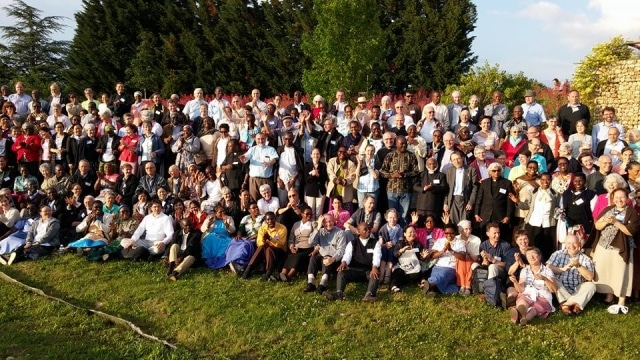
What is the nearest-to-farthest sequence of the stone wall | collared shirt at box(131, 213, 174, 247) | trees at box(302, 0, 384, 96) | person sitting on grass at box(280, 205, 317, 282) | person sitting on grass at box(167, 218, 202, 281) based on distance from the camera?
person sitting on grass at box(280, 205, 317, 282) → person sitting on grass at box(167, 218, 202, 281) → collared shirt at box(131, 213, 174, 247) → the stone wall → trees at box(302, 0, 384, 96)

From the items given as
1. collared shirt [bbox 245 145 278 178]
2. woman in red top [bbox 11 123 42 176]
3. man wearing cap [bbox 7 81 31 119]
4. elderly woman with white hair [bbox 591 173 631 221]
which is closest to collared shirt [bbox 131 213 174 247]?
collared shirt [bbox 245 145 278 178]

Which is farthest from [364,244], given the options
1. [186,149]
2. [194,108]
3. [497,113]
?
[194,108]

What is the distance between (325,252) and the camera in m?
8.42

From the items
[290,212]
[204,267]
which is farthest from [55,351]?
[290,212]

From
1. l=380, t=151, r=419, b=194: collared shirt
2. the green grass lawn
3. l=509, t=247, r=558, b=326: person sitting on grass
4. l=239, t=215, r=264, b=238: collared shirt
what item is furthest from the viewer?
l=239, t=215, r=264, b=238: collared shirt

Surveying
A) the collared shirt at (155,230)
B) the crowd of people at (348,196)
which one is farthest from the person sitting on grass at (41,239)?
the collared shirt at (155,230)

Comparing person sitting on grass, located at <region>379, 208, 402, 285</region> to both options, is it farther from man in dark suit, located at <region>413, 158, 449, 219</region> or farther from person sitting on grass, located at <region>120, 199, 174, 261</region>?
person sitting on grass, located at <region>120, 199, 174, 261</region>

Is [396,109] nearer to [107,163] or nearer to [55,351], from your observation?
[107,163]

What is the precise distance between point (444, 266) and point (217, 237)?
374 cm

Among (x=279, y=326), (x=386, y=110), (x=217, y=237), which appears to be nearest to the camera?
(x=279, y=326)

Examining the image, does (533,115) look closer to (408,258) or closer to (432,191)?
(432,191)

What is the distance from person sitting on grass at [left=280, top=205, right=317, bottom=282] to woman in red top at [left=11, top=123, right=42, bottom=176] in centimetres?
627

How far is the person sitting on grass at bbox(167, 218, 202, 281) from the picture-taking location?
880 cm

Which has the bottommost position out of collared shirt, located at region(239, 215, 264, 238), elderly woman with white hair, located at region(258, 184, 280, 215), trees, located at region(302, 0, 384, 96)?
collared shirt, located at region(239, 215, 264, 238)
